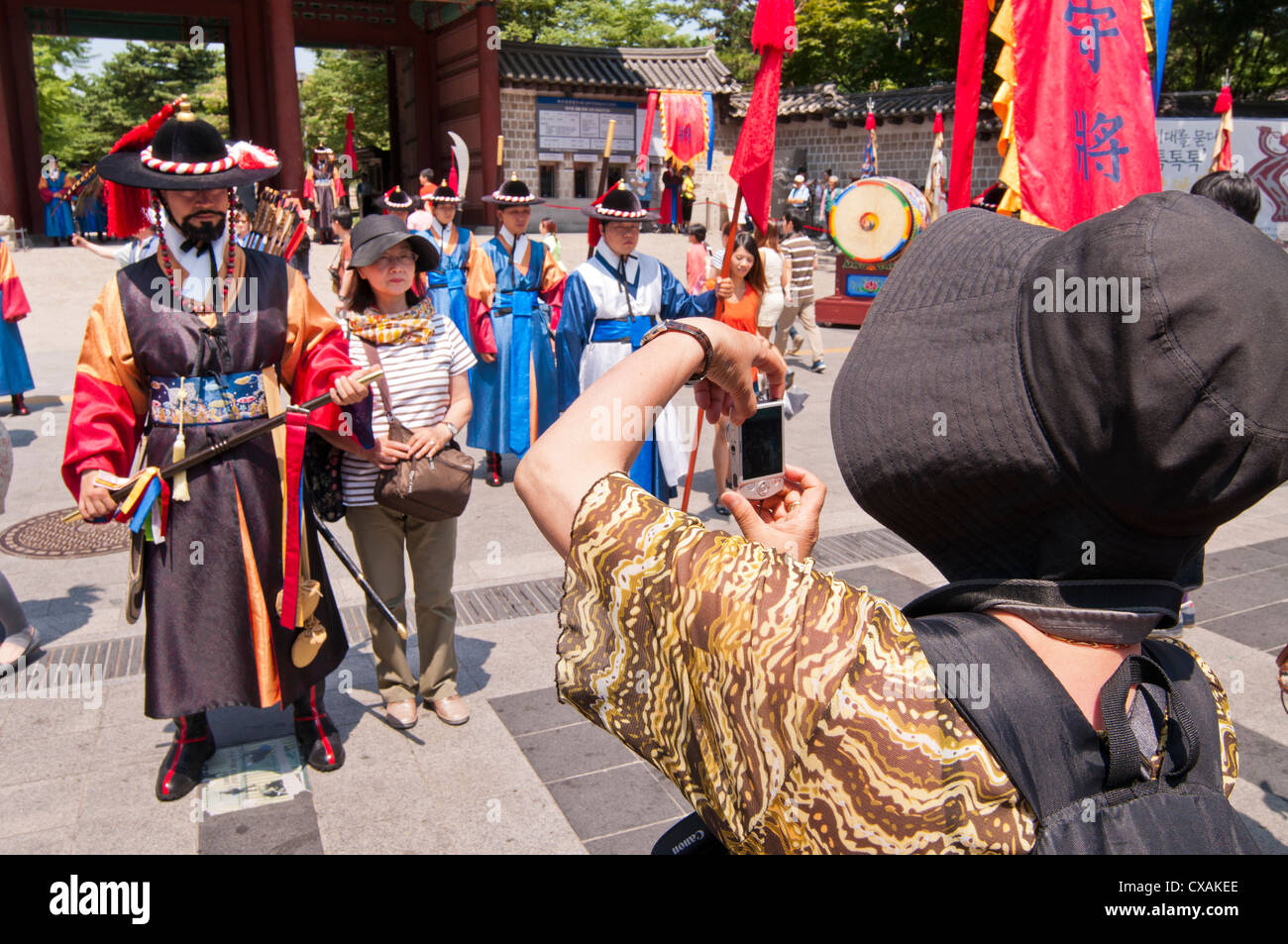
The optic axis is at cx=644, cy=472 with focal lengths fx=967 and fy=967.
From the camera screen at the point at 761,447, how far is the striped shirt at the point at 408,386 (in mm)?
2307

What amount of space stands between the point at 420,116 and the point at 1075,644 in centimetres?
2299

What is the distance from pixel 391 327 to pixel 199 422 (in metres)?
0.81

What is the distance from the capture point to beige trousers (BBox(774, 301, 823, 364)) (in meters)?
9.53

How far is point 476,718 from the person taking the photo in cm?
365

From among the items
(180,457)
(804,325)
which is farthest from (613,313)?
(804,325)

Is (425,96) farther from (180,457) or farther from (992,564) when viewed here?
(992,564)

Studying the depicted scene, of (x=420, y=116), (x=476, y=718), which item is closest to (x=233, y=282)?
(x=476, y=718)

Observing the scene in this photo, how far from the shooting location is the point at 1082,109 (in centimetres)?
347

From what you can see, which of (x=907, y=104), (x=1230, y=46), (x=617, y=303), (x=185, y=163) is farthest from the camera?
(x=907, y=104)

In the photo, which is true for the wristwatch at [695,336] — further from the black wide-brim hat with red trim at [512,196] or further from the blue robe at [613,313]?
the black wide-brim hat with red trim at [512,196]

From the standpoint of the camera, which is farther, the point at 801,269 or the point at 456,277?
the point at 801,269

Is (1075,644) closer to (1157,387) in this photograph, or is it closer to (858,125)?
(1157,387)

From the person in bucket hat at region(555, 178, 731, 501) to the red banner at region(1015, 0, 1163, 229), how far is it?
79.8 inches

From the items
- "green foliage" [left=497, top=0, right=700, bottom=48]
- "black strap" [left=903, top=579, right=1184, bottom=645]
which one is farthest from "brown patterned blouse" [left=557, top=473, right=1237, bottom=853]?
"green foliage" [left=497, top=0, right=700, bottom=48]
